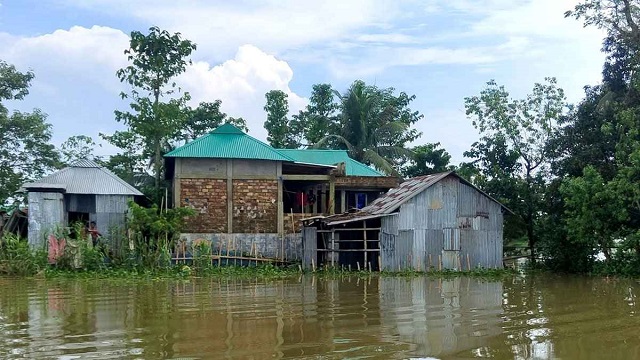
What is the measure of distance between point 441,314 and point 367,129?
24.1 m

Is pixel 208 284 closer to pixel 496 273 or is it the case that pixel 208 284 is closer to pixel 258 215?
pixel 258 215

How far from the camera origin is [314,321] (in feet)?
37.3

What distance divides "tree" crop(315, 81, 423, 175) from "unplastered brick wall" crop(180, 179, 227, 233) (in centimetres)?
1124

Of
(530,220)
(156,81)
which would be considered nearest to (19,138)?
(156,81)

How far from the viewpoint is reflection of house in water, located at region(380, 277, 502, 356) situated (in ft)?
31.3

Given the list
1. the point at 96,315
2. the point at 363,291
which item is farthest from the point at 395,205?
the point at 96,315

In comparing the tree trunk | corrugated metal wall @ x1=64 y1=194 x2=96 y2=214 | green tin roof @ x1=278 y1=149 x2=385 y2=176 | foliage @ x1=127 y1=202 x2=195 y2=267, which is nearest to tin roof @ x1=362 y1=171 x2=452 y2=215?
green tin roof @ x1=278 y1=149 x2=385 y2=176

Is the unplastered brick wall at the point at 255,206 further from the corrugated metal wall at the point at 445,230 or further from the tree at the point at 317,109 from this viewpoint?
the tree at the point at 317,109

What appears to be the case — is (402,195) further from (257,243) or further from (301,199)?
(257,243)

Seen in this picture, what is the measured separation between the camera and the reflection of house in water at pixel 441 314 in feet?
31.3

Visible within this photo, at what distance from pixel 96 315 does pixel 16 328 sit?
1740mm

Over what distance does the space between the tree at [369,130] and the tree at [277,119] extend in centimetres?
392

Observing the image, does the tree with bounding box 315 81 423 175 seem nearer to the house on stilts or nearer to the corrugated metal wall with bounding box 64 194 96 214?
the house on stilts

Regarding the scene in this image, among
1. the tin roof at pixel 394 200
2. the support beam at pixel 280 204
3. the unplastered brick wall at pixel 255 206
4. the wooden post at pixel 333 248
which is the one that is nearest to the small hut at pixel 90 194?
the unplastered brick wall at pixel 255 206
